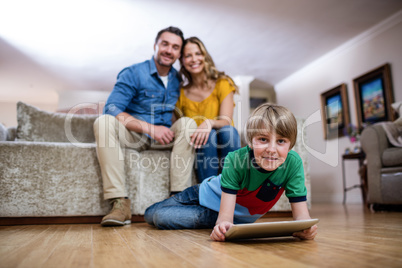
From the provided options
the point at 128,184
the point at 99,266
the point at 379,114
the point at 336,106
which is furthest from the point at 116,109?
the point at 336,106

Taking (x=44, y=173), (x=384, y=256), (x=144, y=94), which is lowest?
(x=384, y=256)

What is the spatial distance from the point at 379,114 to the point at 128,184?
356cm

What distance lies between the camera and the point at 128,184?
5.64ft

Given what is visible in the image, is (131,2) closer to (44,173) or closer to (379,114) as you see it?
(44,173)

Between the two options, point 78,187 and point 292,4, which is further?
point 292,4

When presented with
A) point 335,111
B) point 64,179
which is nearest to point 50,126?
point 64,179

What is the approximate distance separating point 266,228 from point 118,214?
33.3 inches

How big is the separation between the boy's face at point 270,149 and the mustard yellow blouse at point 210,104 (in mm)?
925

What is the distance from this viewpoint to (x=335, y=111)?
15.8 feet

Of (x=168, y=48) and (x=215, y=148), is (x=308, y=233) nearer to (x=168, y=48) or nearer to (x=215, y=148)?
(x=215, y=148)

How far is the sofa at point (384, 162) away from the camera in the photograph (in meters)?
2.44

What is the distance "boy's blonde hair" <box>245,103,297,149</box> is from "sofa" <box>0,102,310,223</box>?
960 millimetres

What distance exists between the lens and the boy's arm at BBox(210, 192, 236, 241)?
861 mm

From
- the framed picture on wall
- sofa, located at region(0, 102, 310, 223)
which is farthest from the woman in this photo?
the framed picture on wall
